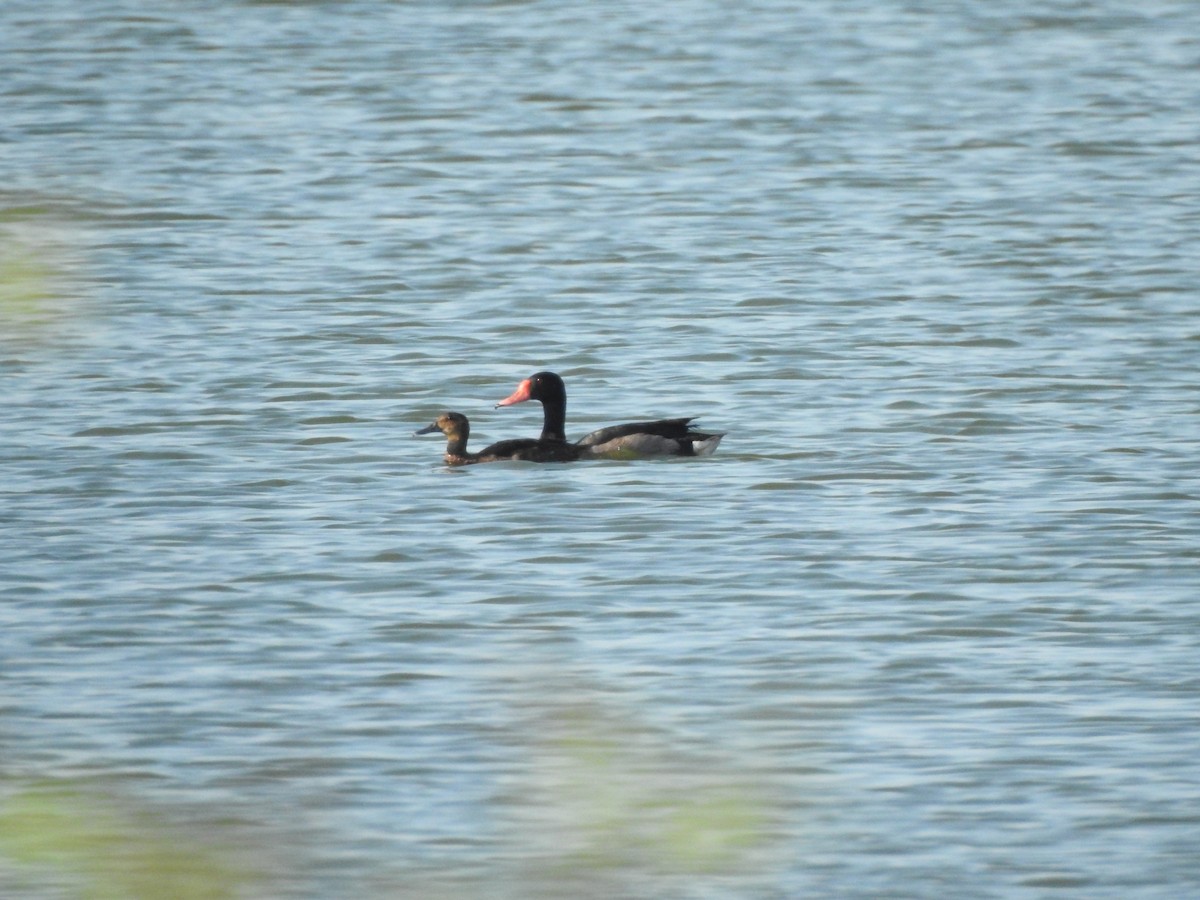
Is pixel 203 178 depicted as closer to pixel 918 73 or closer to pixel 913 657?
pixel 918 73

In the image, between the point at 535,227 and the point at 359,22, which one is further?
the point at 359,22

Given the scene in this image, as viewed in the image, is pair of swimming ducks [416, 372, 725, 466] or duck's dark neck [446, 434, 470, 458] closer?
pair of swimming ducks [416, 372, 725, 466]

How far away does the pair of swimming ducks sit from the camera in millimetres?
12602

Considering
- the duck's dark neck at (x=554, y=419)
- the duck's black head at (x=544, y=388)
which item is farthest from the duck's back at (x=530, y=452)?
the duck's black head at (x=544, y=388)

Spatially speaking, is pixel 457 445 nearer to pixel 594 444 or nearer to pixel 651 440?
pixel 594 444

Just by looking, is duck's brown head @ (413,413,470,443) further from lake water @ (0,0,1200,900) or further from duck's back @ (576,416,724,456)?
A: duck's back @ (576,416,724,456)

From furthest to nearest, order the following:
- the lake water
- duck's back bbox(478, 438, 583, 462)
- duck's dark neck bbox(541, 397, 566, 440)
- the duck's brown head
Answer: duck's dark neck bbox(541, 397, 566, 440)
duck's back bbox(478, 438, 583, 462)
the duck's brown head
the lake water

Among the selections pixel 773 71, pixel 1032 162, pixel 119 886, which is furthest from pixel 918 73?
pixel 119 886

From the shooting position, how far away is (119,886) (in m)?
3.91

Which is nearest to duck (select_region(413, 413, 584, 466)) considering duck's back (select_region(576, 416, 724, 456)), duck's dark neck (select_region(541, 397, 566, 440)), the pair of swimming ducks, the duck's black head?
the pair of swimming ducks

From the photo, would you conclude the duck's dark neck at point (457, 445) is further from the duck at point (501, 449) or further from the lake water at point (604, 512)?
the lake water at point (604, 512)

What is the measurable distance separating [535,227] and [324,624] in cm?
1220

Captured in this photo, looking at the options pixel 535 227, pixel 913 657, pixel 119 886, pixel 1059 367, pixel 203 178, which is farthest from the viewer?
pixel 203 178

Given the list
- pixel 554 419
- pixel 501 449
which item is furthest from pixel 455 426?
pixel 554 419
